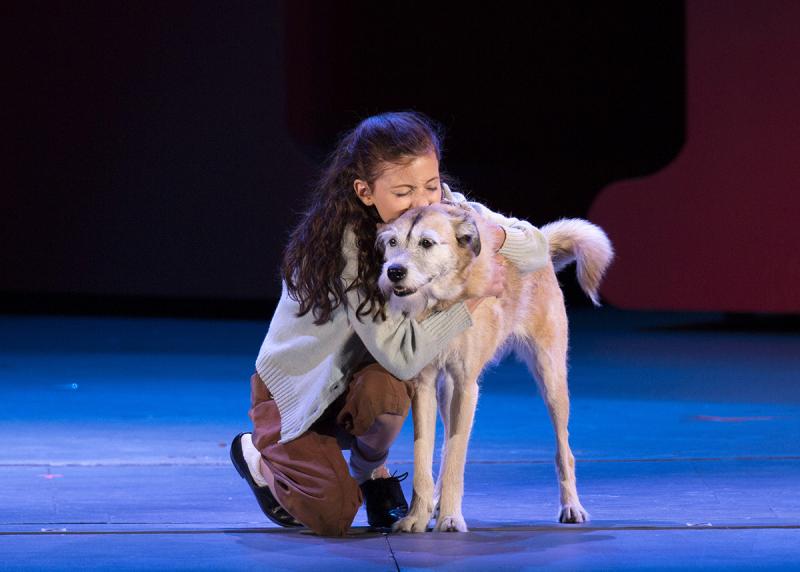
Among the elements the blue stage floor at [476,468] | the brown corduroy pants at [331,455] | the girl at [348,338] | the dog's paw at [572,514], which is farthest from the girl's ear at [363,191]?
the dog's paw at [572,514]

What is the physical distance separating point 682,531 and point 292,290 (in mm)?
1173

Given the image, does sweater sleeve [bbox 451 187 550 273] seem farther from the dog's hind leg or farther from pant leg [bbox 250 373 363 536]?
pant leg [bbox 250 373 363 536]

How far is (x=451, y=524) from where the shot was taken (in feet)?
10.8

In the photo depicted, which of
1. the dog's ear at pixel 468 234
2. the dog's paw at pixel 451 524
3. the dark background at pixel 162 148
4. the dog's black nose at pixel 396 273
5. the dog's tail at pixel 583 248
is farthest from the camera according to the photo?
the dark background at pixel 162 148

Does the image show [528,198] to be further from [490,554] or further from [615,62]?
[490,554]

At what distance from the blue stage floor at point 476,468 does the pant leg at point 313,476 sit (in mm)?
62

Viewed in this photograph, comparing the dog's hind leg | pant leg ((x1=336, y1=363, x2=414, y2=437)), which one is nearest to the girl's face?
pant leg ((x1=336, y1=363, x2=414, y2=437))

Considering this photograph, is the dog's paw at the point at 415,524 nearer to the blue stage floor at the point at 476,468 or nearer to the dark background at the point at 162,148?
the blue stage floor at the point at 476,468

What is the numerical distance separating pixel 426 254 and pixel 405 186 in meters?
0.23

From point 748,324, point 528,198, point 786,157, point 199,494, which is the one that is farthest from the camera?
point 528,198

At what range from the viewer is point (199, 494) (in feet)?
12.5

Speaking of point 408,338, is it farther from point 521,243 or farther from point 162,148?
point 162,148

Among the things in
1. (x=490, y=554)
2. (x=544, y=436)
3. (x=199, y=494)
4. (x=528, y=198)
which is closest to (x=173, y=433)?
(x=199, y=494)

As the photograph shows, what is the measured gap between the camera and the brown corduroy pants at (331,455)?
130 inches
